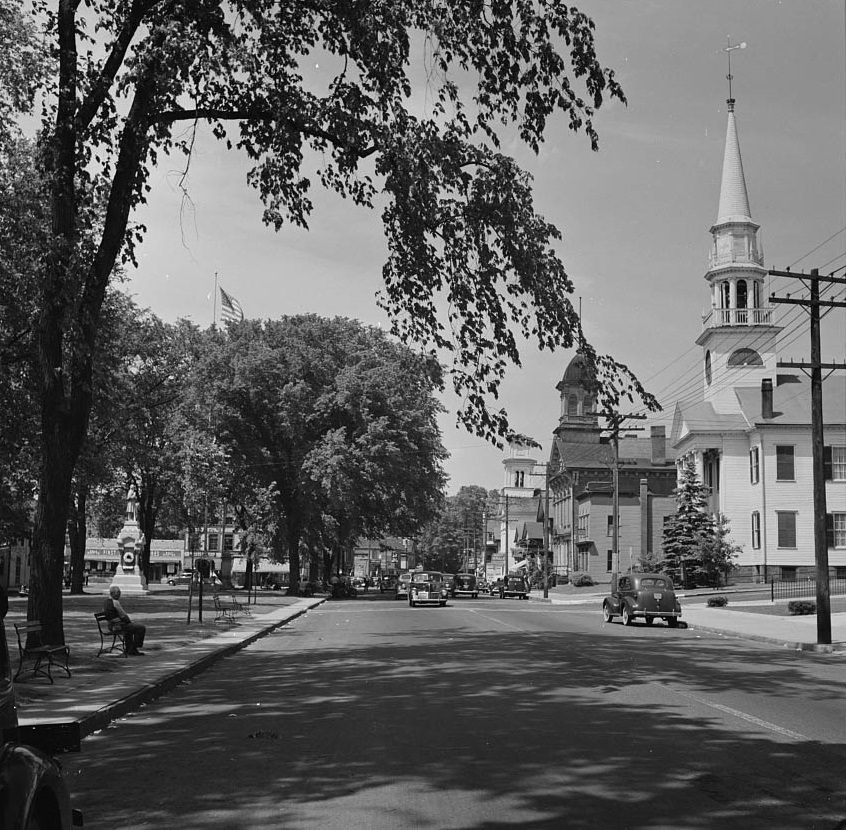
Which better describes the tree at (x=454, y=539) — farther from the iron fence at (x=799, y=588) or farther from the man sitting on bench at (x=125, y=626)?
the man sitting on bench at (x=125, y=626)

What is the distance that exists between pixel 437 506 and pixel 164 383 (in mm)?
18409

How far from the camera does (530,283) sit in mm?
15875

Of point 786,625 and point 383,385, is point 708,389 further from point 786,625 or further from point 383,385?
point 786,625

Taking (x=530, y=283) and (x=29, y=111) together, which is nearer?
(x=530, y=283)

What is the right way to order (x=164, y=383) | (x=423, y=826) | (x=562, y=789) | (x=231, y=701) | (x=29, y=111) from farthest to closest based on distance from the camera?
(x=164, y=383) < (x=29, y=111) < (x=231, y=701) < (x=562, y=789) < (x=423, y=826)

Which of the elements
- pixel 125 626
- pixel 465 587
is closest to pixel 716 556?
pixel 465 587

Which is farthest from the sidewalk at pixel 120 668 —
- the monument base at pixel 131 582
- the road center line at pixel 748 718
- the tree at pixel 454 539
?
the tree at pixel 454 539

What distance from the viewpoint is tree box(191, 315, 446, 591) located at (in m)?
53.7

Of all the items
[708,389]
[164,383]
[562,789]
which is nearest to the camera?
[562,789]

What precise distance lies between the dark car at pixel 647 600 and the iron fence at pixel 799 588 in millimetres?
15548

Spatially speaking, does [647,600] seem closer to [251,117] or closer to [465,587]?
[251,117]

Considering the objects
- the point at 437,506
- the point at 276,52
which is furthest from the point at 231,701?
the point at 437,506

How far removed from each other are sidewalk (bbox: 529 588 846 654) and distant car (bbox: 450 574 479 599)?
27.1 m

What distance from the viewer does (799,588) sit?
51.8 metres
